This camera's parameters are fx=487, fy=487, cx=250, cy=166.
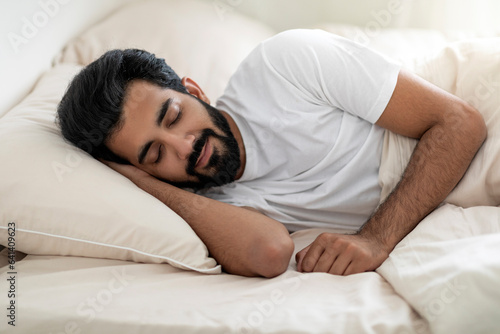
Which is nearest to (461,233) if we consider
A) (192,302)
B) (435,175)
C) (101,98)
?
(435,175)

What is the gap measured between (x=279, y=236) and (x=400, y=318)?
0.33 meters

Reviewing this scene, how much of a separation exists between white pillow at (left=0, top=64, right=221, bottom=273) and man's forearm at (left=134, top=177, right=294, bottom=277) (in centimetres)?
4

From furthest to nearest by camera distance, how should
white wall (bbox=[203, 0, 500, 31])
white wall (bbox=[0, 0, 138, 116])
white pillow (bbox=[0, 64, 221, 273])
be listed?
white wall (bbox=[203, 0, 500, 31]), white wall (bbox=[0, 0, 138, 116]), white pillow (bbox=[0, 64, 221, 273])

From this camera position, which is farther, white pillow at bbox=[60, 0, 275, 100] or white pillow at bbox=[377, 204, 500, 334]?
white pillow at bbox=[60, 0, 275, 100]

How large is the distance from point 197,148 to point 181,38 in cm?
76

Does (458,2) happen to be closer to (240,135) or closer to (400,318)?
(240,135)

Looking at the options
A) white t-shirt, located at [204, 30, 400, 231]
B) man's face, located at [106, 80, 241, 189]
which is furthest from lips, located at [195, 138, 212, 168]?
white t-shirt, located at [204, 30, 400, 231]

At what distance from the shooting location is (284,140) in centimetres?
130

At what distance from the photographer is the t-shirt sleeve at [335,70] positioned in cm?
119

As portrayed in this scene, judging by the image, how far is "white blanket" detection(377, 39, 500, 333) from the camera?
2.66 ft

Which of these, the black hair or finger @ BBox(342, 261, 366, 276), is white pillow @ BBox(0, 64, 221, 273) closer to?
the black hair

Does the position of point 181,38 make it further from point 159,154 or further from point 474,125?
point 474,125

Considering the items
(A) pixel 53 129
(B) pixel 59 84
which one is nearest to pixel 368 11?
(B) pixel 59 84

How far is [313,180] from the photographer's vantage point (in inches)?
51.5
